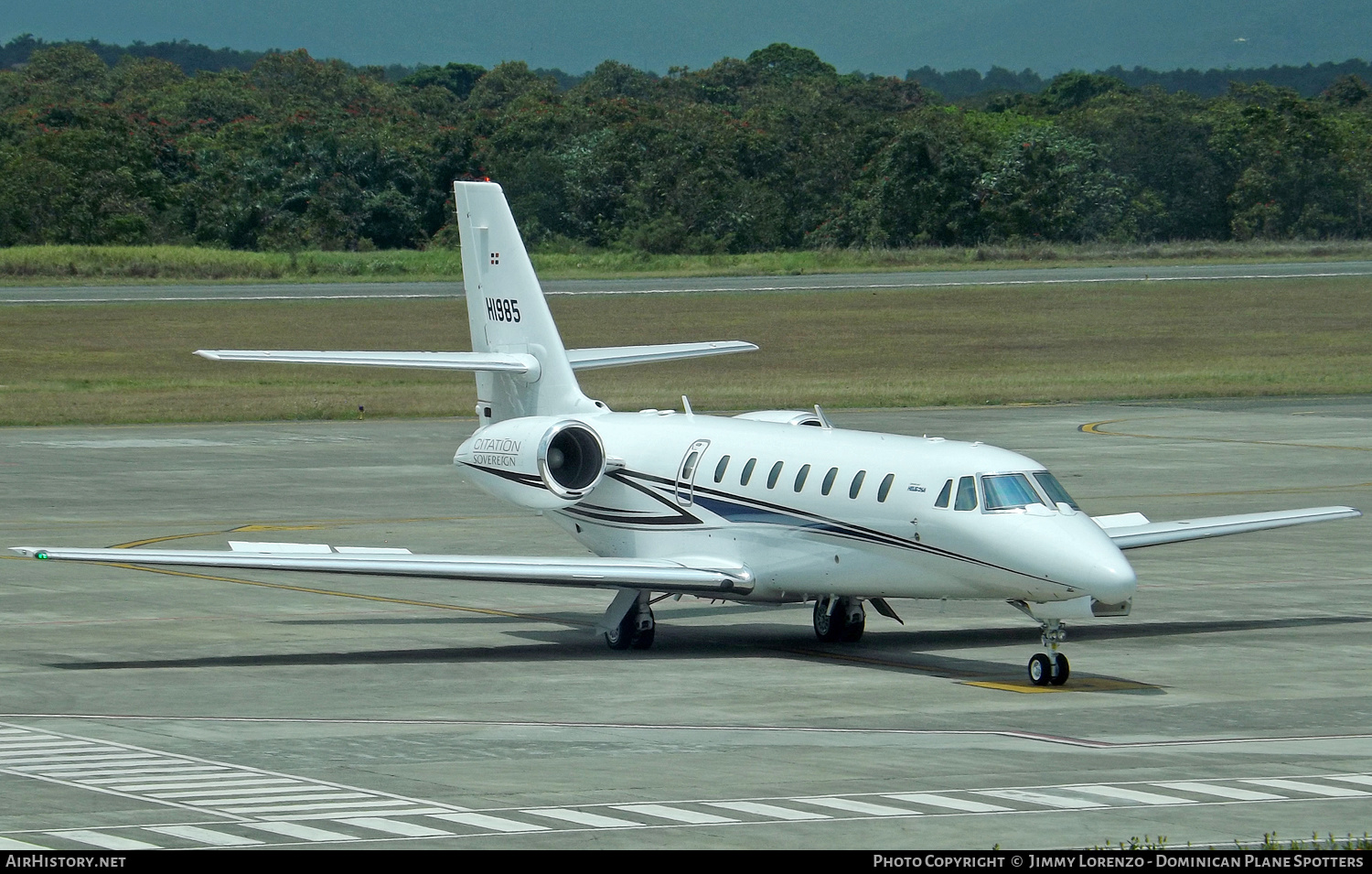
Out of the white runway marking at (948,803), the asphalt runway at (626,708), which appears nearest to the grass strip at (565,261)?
the asphalt runway at (626,708)

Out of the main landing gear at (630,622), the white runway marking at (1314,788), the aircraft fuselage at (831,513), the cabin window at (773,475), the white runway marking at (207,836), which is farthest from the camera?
the main landing gear at (630,622)

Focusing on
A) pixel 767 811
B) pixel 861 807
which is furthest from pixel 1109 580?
pixel 767 811

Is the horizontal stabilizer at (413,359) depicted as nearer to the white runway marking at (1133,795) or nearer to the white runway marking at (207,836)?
the white runway marking at (207,836)

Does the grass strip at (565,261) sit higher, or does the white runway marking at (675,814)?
the grass strip at (565,261)

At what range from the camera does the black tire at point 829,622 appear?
2478 centimetres

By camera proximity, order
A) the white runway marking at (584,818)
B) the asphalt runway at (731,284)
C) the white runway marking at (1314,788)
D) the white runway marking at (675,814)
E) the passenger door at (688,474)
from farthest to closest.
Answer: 1. the asphalt runway at (731,284)
2. the passenger door at (688,474)
3. the white runway marking at (1314,788)
4. the white runway marking at (675,814)
5. the white runway marking at (584,818)

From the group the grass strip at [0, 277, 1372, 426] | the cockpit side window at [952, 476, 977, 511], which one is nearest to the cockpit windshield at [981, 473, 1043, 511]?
the cockpit side window at [952, 476, 977, 511]

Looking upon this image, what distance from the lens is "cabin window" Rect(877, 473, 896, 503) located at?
22641 millimetres

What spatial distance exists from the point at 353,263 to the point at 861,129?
116 feet

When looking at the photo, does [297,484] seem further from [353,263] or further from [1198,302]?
[353,263]

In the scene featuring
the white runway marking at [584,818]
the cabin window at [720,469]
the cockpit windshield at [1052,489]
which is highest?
the cockpit windshield at [1052,489]

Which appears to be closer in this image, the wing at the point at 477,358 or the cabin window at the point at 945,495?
the cabin window at the point at 945,495

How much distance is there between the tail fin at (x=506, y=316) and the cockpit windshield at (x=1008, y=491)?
806 centimetres
